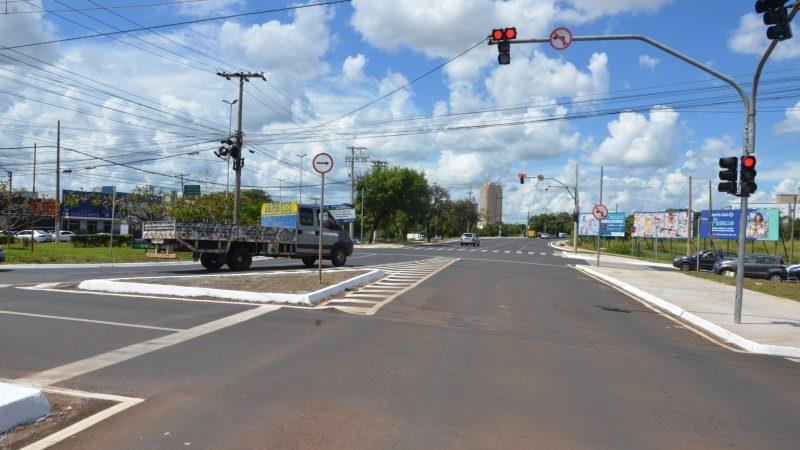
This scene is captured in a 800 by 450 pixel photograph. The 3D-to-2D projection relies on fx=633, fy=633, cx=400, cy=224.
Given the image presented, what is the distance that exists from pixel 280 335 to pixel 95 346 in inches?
101

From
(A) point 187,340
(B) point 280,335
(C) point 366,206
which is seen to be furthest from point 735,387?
(C) point 366,206

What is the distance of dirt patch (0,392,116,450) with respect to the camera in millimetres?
4980

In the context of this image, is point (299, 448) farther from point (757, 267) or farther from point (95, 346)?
point (757, 267)

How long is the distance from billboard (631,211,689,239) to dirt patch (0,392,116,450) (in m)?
51.4

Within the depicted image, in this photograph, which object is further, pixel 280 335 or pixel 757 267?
pixel 757 267

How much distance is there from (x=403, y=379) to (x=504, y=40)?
8.04 m

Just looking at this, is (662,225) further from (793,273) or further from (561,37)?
(561,37)

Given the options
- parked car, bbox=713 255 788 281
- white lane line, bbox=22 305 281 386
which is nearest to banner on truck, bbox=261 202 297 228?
white lane line, bbox=22 305 281 386

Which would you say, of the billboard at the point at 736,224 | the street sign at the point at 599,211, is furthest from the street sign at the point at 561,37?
the billboard at the point at 736,224

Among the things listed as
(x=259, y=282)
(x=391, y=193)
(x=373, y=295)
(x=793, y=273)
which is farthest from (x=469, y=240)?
(x=373, y=295)

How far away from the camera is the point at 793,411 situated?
649cm

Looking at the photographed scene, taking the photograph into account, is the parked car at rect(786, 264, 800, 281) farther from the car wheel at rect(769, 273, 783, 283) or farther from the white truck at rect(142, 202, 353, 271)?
the white truck at rect(142, 202, 353, 271)

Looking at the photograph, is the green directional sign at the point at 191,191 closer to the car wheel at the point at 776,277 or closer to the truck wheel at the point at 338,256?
the truck wheel at the point at 338,256

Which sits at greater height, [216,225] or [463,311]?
[216,225]
